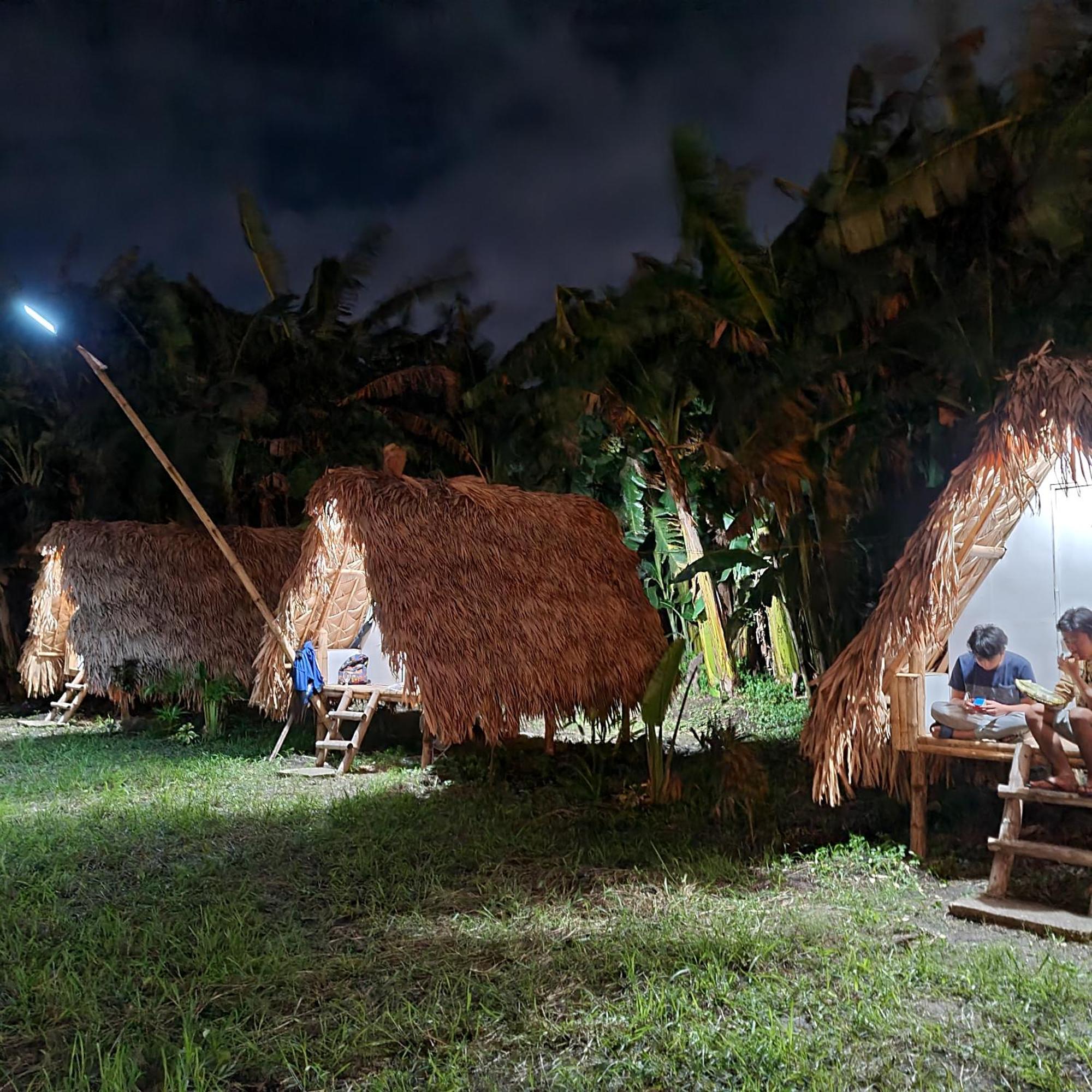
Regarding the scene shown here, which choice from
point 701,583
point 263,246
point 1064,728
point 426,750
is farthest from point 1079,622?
point 263,246

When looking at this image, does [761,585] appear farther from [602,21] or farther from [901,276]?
[602,21]

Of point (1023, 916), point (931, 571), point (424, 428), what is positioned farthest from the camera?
point (424, 428)

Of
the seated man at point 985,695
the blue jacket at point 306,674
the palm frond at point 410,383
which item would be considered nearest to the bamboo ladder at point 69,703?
the blue jacket at point 306,674

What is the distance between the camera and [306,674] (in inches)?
315

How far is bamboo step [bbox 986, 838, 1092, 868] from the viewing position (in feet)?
12.0

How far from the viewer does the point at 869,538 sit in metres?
6.42

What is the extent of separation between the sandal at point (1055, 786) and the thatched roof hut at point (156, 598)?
7.62m

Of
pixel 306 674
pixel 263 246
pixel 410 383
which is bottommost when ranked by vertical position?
pixel 306 674

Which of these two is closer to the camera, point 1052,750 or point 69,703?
point 1052,750

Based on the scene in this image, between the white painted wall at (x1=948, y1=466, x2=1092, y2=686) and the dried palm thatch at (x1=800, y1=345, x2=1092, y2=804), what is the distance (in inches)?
39.8

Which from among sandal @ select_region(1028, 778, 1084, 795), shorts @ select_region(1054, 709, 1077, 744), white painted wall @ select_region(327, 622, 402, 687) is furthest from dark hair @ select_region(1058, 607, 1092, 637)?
white painted wall @ select_region(327, 622, 402, 687)

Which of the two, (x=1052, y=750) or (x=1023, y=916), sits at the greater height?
(x=1052, y=750)

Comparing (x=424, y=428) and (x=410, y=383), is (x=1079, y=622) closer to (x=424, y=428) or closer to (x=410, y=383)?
(x=410, y=383)

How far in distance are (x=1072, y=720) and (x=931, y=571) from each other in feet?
2.84
